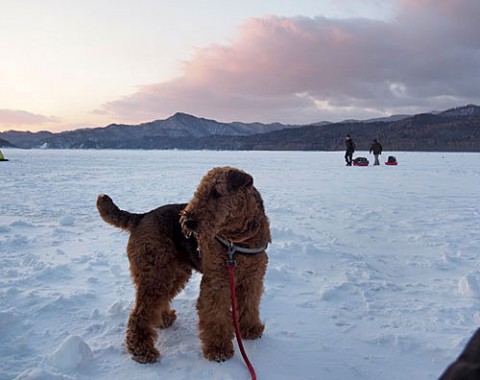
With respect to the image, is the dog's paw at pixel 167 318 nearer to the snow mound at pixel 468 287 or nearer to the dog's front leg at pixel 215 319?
the dog's front leg at pixel 215 319

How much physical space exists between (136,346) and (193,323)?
0.75 m

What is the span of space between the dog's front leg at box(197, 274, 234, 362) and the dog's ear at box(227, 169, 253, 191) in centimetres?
75

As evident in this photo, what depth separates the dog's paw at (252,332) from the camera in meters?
3.30

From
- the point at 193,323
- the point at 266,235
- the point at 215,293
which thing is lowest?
the point at 193,323

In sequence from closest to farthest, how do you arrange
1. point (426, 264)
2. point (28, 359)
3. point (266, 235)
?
point (28, 359), point (266, 235), point (426, 264)

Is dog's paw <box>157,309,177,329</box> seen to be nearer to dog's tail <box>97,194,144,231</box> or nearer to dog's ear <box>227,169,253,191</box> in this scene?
dog's tail <box>97,194,144,231</box>

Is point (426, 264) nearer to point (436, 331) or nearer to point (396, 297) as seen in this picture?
point (396, 297)

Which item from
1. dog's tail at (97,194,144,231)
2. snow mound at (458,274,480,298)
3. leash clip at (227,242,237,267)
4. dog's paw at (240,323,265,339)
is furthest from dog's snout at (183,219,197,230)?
snow mound at (458,274,480,298)

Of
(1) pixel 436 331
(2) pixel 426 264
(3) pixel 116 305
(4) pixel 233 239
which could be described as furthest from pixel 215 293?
(2) pixel 426 264

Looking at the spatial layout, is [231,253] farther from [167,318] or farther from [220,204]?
[167,318]

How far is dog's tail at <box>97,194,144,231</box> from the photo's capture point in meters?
3.27

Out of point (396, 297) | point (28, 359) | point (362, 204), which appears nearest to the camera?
point (28, 359)

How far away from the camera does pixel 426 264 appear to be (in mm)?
5098

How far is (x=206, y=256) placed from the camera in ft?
9.73
